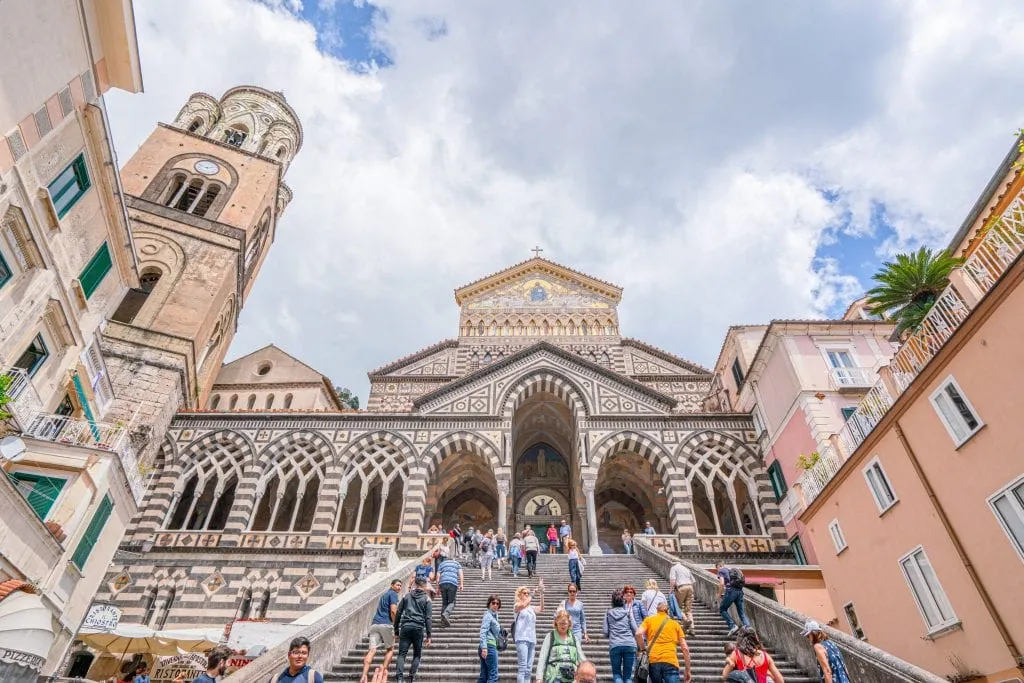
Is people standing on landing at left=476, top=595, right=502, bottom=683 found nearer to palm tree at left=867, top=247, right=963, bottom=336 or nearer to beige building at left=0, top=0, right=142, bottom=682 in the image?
beige building at left=0, top=0, right=142, bottom=682

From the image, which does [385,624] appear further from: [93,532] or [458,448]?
[458,448]

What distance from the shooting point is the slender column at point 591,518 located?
61.8 feet

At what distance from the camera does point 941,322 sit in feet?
33.7

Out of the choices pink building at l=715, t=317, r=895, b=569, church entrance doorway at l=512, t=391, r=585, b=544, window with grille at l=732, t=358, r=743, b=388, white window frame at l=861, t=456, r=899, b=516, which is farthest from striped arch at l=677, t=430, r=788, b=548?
white window frame at l=861, t=456, r=899, b=516

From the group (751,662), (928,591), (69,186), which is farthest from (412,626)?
(69,186)

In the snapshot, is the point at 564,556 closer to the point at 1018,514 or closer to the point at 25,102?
the point at 1018,514

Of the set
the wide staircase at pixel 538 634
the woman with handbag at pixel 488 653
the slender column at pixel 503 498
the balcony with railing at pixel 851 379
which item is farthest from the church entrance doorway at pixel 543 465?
the woman with handbag at pixel 488 653

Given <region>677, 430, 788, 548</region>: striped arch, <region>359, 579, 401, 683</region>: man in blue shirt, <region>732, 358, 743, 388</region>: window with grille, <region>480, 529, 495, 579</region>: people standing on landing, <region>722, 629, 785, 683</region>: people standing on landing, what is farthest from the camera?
<region>732, 358, 743, 388</region>: window with grille

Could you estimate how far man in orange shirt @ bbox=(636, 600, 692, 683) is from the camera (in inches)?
240

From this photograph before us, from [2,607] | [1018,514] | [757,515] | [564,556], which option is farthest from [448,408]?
[1018,514]

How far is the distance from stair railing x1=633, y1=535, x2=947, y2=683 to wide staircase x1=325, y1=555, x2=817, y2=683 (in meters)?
0.20

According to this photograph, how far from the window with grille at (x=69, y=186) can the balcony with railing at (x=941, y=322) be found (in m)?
18.6

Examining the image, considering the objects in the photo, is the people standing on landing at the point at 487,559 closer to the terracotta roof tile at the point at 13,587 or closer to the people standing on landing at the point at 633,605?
the people standing on landing at the point at 633,605

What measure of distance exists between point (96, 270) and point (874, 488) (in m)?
20.2
